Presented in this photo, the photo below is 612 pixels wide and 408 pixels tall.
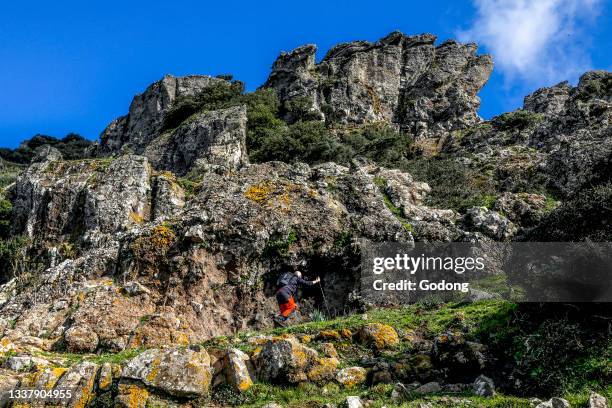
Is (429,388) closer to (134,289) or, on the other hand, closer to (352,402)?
(352,402)

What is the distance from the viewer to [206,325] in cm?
1587

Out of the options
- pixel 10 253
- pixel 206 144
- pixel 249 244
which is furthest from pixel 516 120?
pixel 10 253

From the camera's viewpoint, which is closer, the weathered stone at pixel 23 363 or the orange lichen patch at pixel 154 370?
the orange lichen patch at pixel 154 370

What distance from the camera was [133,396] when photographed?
9.38 meters

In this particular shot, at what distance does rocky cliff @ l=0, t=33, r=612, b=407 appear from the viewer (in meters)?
10.1

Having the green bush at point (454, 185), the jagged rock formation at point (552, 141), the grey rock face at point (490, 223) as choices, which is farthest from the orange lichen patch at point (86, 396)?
the green bush at point (454, 185)

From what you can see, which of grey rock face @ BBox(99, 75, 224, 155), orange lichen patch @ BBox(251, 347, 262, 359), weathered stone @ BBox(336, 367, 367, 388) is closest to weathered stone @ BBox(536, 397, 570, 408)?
weathered stone @ BBox(336, 367, 367, 388)

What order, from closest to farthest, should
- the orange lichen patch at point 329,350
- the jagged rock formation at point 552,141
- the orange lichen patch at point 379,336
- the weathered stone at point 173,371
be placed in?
the weathered stone at point 173,371 < the orange lichen patch at point 329,350 < the orange lichen patch at point 379,336 < the jagged rock formation at point 552,141

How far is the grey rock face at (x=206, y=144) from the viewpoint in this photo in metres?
40.8

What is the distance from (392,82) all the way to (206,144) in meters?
39.7

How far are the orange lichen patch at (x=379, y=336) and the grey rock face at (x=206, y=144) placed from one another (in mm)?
28955

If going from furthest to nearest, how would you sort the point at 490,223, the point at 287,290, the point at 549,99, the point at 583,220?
1. the point at 549,99
2. the point at 490,223
3. the point at 287,290
4. the point at 583,220

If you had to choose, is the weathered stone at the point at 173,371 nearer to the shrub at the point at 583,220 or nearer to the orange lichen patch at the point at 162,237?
the orange lichen patch at the point at 162,237

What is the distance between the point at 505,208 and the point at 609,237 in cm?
1472
